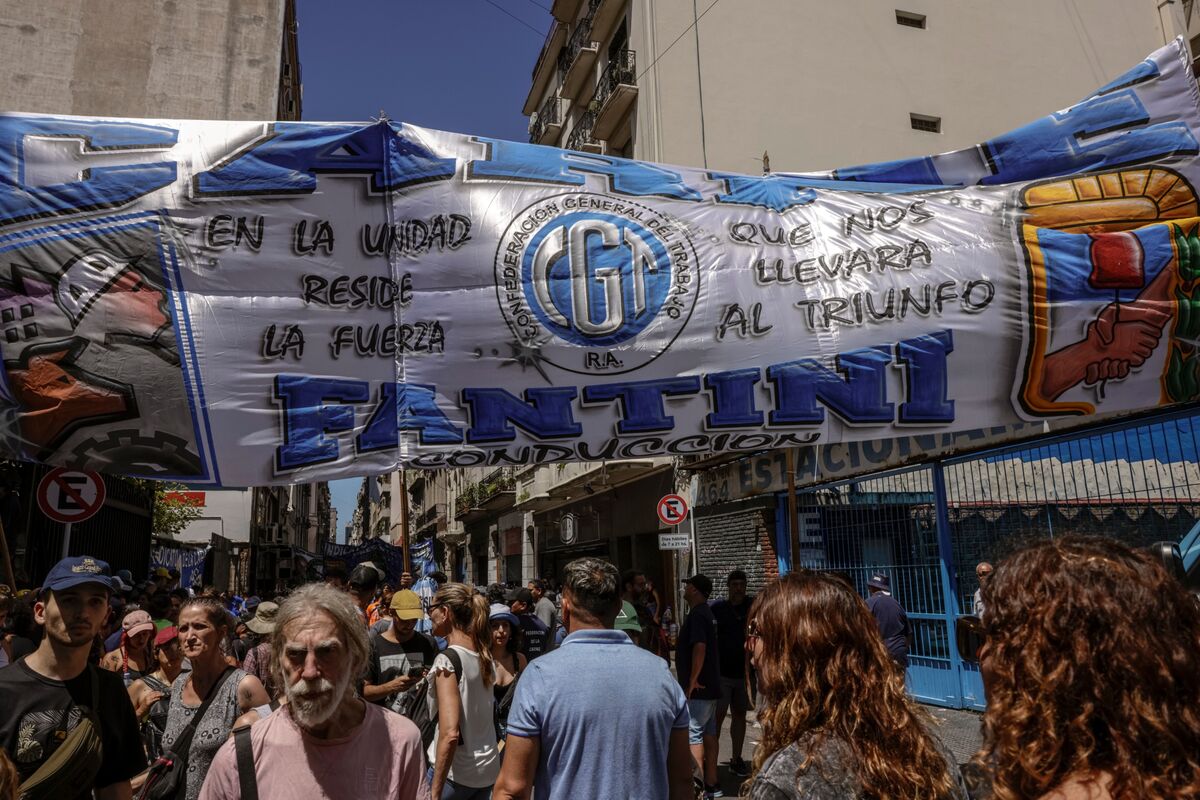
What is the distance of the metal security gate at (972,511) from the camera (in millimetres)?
9102

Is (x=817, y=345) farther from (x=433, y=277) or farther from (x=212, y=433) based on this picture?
(x=212, y=433)

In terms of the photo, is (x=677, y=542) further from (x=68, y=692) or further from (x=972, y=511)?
(x=68, y=692)

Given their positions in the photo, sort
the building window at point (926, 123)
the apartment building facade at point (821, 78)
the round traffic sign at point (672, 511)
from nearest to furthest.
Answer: the round traffic sign at point (672, 511) → the apartment building facade at point (821, 78) → the building window at point (926, 123)

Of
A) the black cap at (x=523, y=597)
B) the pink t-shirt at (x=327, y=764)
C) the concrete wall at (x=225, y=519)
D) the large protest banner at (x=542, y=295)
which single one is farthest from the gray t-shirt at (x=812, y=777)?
the concrete wall at (x=225, y=519)

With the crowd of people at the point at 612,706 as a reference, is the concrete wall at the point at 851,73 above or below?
above

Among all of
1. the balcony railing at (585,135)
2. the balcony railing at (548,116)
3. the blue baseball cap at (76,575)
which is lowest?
the blue baseball cap at (76,575)

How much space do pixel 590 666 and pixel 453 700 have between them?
1498 millimetres

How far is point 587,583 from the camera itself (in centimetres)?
348

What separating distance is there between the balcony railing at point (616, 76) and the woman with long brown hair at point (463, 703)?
20091 mm

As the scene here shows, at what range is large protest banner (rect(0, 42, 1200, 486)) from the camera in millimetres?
4445

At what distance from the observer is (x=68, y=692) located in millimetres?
3127

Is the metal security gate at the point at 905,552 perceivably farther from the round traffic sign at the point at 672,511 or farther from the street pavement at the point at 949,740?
the round traffic sign at the point at 672,511

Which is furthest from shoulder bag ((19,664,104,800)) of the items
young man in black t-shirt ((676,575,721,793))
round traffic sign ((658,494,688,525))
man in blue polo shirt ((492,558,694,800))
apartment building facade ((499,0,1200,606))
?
apartment building facade ((499,0,1200,606))

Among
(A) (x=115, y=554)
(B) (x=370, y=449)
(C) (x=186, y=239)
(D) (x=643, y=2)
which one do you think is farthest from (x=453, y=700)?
(D) (x=643, y=2)
